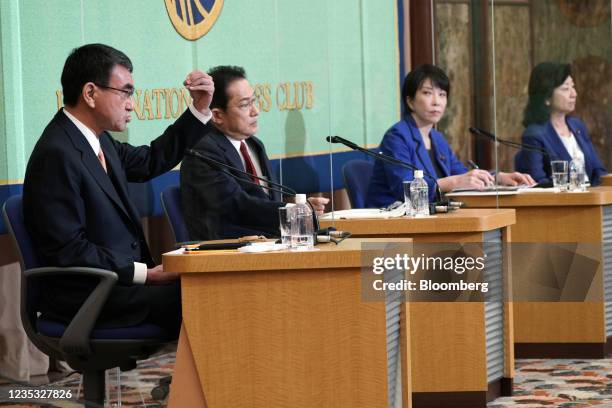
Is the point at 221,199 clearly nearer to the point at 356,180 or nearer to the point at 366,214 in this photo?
the point at 366,214

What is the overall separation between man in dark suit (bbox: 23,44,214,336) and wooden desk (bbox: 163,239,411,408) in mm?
334

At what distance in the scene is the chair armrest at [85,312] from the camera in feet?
13.2

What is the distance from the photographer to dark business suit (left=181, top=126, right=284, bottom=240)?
4.69 metres

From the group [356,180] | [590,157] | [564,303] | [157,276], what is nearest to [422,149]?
[356,180]

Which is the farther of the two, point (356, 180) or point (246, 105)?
point (356, 180)

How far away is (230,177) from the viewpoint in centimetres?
469

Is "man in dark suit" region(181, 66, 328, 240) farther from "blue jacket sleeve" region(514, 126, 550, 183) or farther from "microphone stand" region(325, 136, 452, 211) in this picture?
"blue jacket sleeve" region(514, 126, 550, 183)

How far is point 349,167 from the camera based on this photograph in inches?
235

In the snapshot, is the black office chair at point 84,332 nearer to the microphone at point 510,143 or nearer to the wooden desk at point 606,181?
the microphone at point 510,143

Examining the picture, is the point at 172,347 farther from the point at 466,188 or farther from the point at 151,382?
the point at 466,188

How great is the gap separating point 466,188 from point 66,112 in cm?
236

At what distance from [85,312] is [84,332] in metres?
0.07

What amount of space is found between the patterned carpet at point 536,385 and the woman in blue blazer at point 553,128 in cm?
108

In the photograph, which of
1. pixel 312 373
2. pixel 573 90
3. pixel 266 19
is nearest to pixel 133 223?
pixel 312 373
